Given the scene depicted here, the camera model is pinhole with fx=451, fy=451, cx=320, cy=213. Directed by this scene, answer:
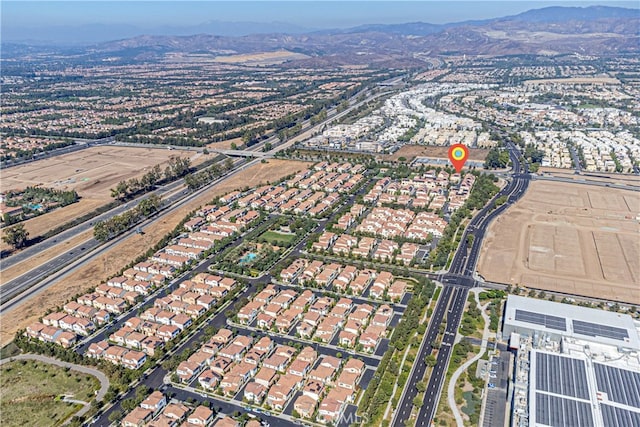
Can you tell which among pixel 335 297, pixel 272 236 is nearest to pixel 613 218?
pixel 335 297

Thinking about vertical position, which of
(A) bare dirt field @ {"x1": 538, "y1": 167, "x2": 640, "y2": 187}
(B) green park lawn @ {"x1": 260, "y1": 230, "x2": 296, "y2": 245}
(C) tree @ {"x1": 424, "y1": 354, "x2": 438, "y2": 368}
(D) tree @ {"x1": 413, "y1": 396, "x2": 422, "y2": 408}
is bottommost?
(D) tree @ {"x1": 413, "y1": 396, "x2": 422, "y2": 408}

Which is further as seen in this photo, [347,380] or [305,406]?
[347,380]

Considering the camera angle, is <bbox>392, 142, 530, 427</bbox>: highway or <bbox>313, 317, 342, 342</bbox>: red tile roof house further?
<bbox>313, 317, 342, 342</bbox>: red tile roof house

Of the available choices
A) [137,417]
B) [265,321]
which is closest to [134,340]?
Result: [137,417]

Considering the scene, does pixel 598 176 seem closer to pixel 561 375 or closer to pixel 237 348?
pixel 561 375

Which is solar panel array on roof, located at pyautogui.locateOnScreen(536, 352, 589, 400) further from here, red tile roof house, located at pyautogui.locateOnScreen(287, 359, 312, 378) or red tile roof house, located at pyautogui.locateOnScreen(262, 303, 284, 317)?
red tile roof house, located at pyautogui.locateOnScreen(262, 303, 284, 317)

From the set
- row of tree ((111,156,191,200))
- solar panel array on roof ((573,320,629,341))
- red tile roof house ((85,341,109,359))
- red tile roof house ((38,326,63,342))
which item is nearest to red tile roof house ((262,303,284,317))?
red tile roof house ((85,341,109,359))

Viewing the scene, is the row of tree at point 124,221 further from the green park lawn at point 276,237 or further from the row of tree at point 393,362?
the row of tree at point 393,362

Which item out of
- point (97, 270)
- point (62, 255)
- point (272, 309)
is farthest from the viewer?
point (62, 255)
